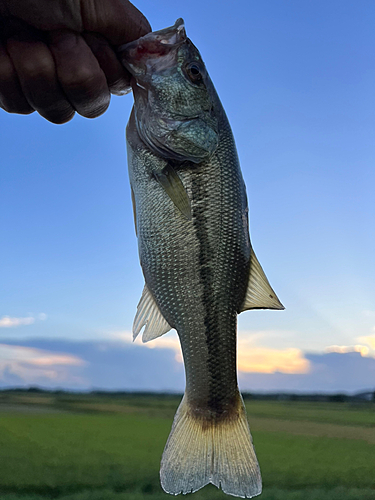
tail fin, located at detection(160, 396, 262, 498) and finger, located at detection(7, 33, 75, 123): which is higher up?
finger, located at detection(7, 33, 75, 123)

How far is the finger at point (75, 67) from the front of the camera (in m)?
2.29

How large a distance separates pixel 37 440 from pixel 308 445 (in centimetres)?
2241

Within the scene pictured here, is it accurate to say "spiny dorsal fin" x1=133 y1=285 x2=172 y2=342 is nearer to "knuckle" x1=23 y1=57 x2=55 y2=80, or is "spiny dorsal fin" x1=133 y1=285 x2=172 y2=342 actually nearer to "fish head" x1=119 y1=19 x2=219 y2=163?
"fish head" x1=119 y1=19 x2=219 y2=163

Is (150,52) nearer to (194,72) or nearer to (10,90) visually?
(194,72)

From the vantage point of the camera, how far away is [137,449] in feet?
107

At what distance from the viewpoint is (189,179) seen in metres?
2.60

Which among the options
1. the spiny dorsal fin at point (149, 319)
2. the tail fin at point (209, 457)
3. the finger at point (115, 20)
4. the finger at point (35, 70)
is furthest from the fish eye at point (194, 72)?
the tail fin at point (209, 457)

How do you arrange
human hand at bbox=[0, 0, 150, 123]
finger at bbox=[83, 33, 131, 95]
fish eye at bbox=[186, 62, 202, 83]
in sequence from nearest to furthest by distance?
human hand at bbox=[0, 0, 150, 123], finger at bbox=[83, 33, 131, 95], fish eye at bbox=[186, 62, 202, 83]

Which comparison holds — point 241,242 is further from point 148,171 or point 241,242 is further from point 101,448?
point 101,448

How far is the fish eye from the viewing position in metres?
2.69

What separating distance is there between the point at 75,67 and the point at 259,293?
5.59 ft

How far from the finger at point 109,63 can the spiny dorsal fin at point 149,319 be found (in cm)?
128

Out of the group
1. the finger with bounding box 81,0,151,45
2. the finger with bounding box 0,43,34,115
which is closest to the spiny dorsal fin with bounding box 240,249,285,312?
the finger with bounding box 81,0,151,45

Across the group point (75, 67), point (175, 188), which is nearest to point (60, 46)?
point (75, 67)
